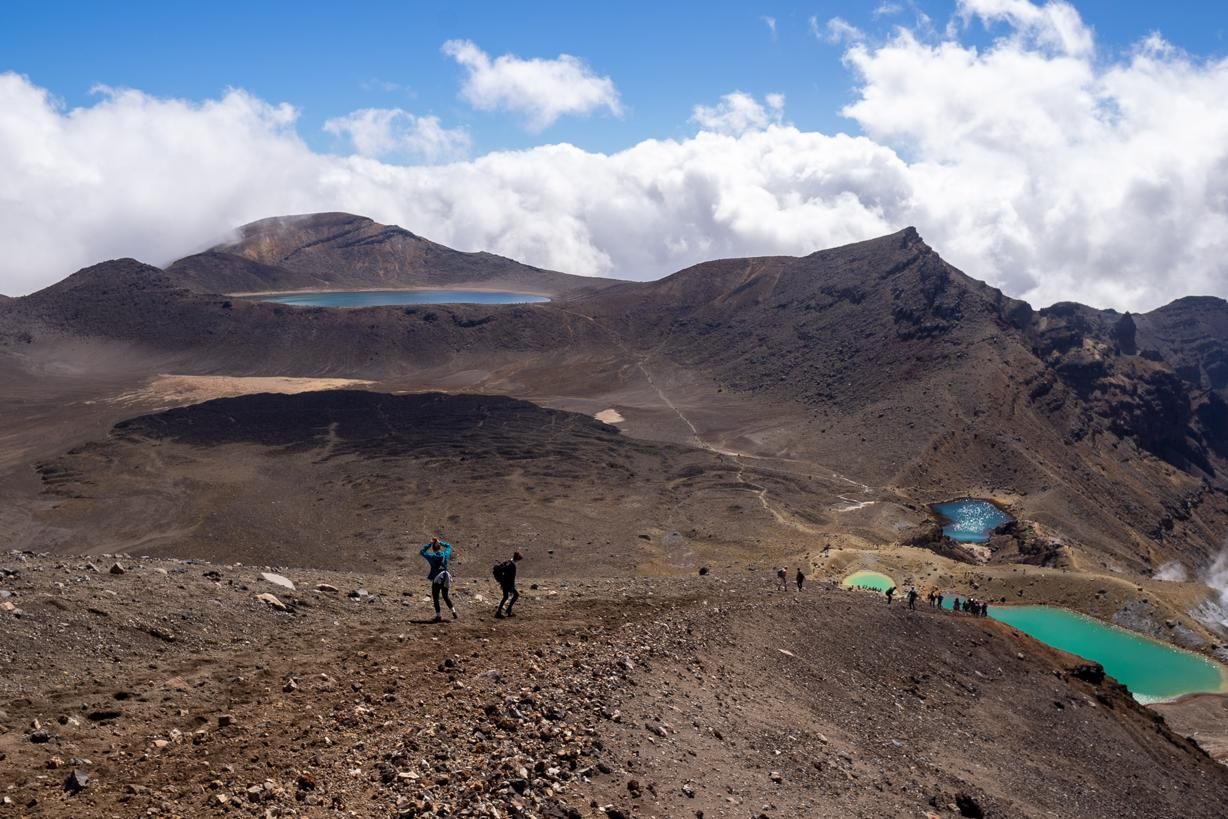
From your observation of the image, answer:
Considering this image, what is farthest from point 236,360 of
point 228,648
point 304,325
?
point 228,648

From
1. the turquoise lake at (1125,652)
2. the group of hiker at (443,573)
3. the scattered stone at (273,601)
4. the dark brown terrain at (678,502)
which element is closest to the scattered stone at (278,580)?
the dark brown terrain at (678,502)

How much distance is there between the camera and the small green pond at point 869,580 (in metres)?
50.1

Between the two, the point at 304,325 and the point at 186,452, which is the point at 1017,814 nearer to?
the point at 186,452

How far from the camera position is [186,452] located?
79438 mm

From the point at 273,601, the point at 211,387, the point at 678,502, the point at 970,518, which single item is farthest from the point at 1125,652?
the point at 211,387

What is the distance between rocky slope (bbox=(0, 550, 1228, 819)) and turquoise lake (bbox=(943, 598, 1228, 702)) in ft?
62.8

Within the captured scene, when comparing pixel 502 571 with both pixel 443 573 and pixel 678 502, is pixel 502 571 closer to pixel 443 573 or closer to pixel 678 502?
pixel 443 573

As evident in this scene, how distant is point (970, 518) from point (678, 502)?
90.6ft

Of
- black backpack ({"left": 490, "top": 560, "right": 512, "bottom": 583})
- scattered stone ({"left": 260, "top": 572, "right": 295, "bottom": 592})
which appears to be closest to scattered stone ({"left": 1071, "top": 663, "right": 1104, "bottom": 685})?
black backpack ({"left": 490, "top": 560, "right": 512, "bottom": 583})

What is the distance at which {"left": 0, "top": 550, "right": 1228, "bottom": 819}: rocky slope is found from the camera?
10.8 metres

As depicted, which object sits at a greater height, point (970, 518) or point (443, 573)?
point (443, 573)

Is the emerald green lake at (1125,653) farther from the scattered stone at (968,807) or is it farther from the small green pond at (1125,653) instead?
the scattered stone at (968,807)

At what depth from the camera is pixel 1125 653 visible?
150 feet

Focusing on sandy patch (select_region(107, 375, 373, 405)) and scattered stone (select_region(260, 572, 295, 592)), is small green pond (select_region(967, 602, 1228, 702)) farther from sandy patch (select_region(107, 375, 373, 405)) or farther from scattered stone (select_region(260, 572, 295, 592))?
sandy patch (select_region(107, 375, 373, 405))
